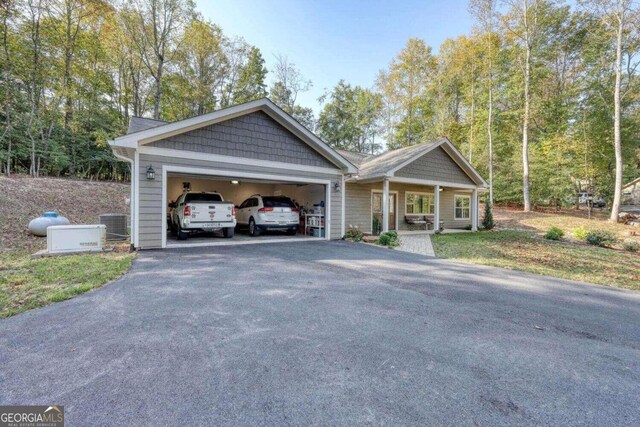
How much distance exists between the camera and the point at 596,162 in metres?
20.7

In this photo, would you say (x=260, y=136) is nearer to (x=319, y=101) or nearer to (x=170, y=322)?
(x=170, y=322)

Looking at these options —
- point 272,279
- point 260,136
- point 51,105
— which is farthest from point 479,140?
point 51,105

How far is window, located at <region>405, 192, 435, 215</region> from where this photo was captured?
15.5 metres

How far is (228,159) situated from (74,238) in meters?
4.36

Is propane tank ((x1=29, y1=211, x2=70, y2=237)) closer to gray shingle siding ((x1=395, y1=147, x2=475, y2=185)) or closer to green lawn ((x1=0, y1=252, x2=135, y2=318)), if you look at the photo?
green lawn ((x1=0, y1=252, x2=135, y2=318))

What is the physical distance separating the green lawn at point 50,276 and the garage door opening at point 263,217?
2.51m

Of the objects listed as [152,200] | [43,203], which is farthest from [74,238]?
[43,203]

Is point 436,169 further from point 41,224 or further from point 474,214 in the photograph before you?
point 41,224

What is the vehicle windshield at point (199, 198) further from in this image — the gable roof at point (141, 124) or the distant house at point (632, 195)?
the distant house at point (632, 195)

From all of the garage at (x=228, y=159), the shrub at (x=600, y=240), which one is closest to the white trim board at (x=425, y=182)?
the garage at (x=228, y=159)

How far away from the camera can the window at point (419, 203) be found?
611 inches

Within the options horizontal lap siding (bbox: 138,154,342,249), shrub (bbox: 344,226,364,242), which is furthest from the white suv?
horizontal lap siding (bbox: 138,154,342,249)

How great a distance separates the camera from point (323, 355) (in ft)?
8.73

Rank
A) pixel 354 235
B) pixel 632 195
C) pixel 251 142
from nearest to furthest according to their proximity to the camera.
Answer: pixel 251 142 < pixel 354 235 < pixel 632 195
